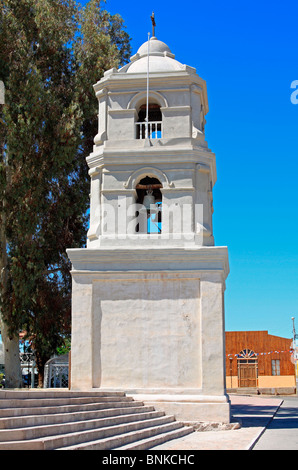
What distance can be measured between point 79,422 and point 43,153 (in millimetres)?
13047

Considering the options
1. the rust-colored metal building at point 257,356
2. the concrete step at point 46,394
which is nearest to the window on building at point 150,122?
the concrete step at point 46,394

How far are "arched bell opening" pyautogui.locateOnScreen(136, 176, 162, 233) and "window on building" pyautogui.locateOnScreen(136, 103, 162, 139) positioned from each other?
119 centimetres

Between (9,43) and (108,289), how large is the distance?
11.0 metres

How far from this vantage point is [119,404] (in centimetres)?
1320

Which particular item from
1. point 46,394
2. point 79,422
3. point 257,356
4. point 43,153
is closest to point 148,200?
point 43,153

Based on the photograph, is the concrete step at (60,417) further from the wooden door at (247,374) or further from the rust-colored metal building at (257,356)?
the rust-colored metal building at (257,356)

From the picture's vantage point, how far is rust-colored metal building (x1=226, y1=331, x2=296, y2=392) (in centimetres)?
4456

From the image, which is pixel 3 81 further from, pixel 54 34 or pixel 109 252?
pixel 109 252

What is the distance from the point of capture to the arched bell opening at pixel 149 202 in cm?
1642

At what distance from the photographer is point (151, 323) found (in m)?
15.3

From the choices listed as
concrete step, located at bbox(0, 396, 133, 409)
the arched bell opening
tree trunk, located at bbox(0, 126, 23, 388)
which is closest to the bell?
the arched bell opening

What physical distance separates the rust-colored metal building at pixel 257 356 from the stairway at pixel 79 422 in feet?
103
